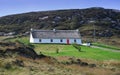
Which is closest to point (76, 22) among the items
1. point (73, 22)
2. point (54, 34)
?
point (73, 22)

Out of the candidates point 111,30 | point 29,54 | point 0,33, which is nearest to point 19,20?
point 0,33

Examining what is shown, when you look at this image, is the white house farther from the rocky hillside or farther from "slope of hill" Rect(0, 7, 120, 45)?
the rocky hillside

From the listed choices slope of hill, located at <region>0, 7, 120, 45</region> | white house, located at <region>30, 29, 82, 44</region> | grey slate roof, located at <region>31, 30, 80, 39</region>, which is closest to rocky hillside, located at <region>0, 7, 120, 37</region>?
slope of hill, located at <region>0, 7, 120, 45</region>

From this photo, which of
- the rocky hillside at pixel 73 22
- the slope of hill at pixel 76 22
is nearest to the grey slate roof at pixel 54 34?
the slope of hill at pixel 76 22

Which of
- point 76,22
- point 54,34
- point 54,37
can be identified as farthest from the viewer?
point 76,22

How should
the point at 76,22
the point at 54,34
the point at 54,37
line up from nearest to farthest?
the point at 54,37 < the point at 54,34 < the point at 76,22

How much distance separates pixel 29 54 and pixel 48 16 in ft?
485

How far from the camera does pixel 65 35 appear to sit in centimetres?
8675

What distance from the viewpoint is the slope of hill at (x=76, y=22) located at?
14962 centimetres

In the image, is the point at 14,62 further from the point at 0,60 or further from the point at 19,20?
the point at 19,20

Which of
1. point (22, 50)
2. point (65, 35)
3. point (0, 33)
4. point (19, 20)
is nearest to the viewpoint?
point (22, 50)

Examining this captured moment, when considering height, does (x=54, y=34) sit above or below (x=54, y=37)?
above

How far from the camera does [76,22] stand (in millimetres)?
164500

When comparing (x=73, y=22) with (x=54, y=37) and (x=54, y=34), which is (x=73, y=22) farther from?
(x=54, y=37)
